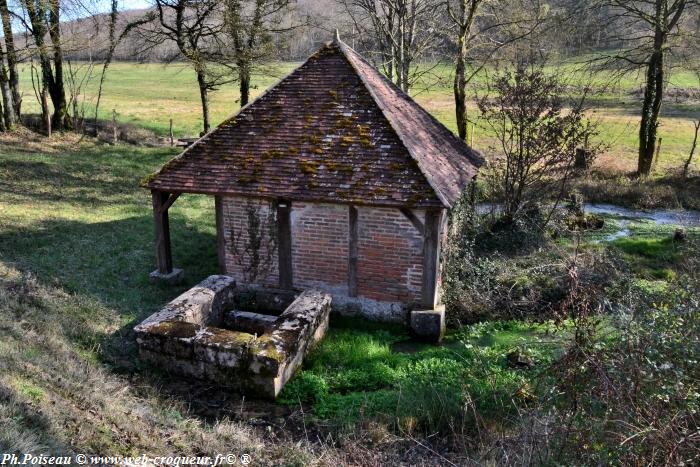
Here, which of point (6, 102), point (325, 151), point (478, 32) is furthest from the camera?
point (6, 102)

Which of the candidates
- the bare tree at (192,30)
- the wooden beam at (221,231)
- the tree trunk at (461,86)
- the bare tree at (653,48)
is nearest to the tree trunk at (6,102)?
the bare tree at (192,30)

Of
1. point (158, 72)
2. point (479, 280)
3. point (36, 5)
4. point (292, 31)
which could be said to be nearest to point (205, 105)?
point (292, 31)

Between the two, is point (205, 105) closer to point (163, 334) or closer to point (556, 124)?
point (556, 124)

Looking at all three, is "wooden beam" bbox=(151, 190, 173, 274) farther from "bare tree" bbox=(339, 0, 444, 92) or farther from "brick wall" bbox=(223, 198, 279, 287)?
"bare tree" bbox=(339, 0, 444, 92)

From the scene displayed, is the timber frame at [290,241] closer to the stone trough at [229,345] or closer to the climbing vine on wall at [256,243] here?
the climbing vine on wall at [256,243]

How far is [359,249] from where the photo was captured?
9.52m

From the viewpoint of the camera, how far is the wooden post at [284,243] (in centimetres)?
974

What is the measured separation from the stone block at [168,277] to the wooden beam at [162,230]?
0.26 ft

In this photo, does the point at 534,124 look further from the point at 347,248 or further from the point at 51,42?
the point at 51,42

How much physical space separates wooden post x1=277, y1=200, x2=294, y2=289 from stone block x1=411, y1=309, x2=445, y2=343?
8.18 feet

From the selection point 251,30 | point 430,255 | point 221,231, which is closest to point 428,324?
point 430,255

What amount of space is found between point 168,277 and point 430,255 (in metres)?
5.23

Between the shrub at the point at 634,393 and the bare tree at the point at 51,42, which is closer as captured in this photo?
the shrub at the point at 634,393

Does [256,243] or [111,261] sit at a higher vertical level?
[256,243]
